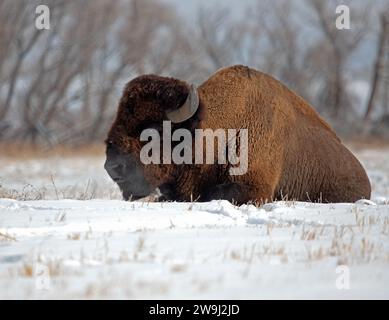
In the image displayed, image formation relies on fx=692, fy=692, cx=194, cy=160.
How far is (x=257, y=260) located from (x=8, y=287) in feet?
5.26

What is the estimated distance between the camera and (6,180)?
52.1ft

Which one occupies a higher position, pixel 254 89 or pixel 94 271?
pixel 254 89

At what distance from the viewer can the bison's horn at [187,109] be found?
742 cm

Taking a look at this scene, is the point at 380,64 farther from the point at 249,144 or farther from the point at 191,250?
the point at 191,250

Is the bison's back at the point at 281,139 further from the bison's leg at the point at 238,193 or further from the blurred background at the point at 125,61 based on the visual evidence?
the blurred background at the point at 125,61

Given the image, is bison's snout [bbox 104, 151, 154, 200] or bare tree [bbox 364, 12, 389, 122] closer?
bison's snout [bbox 104, 151, 154, 200]

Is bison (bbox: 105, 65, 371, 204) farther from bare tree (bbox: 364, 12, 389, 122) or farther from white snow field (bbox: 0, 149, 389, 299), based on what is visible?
bare tree (bbox: 364, 12, 389, 122)

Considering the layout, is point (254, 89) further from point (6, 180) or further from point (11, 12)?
point (11, 12)

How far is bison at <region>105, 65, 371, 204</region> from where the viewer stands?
752 centimetres

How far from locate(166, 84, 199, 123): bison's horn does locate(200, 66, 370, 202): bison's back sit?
25 cm

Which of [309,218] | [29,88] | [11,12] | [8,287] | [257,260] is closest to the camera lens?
[8,287]

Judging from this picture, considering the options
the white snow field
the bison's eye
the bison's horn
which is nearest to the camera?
the white snow field

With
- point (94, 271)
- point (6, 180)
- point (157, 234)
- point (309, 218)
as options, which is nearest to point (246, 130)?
point (309, 218)

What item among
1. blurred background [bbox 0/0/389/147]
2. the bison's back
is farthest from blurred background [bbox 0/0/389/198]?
the bison's back
